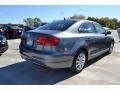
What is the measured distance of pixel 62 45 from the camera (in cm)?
522

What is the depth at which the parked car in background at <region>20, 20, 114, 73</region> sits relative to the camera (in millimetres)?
5152

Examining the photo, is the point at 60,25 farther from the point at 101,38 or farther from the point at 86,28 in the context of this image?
the point at 101,38

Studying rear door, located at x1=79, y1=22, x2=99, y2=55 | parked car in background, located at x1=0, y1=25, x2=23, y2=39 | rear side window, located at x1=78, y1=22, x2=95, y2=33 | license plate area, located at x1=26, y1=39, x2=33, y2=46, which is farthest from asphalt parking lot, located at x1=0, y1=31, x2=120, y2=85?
parked car in background, located at x1=0, y1=25, x2=23, y2=39

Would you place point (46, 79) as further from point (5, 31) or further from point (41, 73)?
point (5, 31)

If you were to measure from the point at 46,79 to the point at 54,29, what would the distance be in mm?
1416

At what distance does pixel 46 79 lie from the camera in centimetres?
540

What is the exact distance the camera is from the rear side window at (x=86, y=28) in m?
6.16

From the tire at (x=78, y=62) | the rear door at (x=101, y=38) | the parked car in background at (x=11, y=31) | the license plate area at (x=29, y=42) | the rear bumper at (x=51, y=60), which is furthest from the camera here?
the parked car in background at (x=11, y=31)

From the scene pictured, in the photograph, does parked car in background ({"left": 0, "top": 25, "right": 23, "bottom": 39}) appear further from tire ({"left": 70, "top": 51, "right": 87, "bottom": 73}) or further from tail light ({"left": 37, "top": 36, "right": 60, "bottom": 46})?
tail light ({"left": 37, "top": 36, "right": 60, "bottom": 46})

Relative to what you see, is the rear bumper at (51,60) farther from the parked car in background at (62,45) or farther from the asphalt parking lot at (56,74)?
the asphalt parking lot at (56,74)

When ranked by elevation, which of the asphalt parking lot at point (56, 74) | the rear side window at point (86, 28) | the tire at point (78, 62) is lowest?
the asphalt parking lot at point (56, 74)

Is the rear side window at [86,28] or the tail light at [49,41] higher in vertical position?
the rear side window at [86,28]

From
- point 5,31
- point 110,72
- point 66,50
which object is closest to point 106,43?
point 110,72

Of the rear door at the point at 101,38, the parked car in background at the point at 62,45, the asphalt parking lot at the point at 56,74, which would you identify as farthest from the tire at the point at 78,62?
the rear door at the point at 101,38
